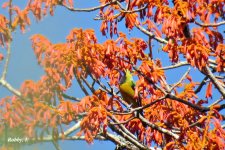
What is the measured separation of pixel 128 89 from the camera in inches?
344

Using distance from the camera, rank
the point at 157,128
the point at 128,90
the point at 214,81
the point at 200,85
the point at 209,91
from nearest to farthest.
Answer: the point at 214,81 → the point at 209,91 → the point at 157,128 → the point at 200,85 → the point at 128,90

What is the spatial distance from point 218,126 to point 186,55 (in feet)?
2.90

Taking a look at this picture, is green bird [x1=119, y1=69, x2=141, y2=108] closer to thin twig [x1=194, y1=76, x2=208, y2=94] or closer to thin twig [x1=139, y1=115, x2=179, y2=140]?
thin twig [x1=139, y1=115, x2=179, y2=140]

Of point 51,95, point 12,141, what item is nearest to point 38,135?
point 12,141

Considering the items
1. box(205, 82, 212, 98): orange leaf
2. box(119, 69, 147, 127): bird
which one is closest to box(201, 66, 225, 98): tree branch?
box(205, 82, 212, 98): orange leaf

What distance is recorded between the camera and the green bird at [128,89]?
849cm

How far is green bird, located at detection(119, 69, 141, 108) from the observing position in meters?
8.49

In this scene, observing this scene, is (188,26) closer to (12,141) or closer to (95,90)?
(95,90)

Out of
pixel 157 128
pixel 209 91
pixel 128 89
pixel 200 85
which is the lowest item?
pixel 157 128

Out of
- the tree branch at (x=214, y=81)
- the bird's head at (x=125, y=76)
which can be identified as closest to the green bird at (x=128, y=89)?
the bird's head at (x=125, y=76)

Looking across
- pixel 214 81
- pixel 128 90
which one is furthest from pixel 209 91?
pixel 128 90

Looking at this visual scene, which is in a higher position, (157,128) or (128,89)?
(128,89)

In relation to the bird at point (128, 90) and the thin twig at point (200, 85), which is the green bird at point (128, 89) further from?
the thin twig at point (200, 85)

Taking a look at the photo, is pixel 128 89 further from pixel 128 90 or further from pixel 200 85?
pixel 200 85
